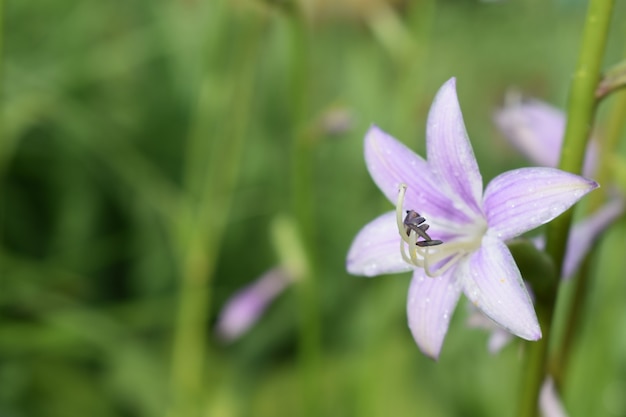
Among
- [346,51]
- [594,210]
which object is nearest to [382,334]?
[594,210]

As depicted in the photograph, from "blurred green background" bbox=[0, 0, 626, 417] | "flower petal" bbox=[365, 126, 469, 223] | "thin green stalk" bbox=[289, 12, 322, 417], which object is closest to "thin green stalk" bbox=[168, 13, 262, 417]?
"blurred green background" bbox=[0, 0, 626, 417]

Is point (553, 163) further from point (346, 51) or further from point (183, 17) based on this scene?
point (346, 51)

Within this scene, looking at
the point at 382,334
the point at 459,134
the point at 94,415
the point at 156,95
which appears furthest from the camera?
the point at 156,95

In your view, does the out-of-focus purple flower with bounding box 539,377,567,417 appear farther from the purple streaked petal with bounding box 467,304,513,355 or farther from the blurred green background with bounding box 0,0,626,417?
the blurred green background with bounding box 0,0,626,417

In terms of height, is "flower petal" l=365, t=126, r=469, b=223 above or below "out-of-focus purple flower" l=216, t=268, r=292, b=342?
below

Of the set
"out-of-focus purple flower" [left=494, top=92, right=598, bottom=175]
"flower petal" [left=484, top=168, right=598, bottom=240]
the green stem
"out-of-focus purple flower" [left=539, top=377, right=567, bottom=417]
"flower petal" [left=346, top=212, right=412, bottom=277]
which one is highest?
"flower petal" [left=346, top=212, right=412, bottom=277]

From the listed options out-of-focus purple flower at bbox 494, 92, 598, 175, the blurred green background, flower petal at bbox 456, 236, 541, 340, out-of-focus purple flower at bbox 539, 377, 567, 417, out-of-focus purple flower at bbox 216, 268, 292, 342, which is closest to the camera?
flower petal at bbox 456, 236, 541, 340

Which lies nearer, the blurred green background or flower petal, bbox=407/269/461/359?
flower petal, bbox=407/269/461/359

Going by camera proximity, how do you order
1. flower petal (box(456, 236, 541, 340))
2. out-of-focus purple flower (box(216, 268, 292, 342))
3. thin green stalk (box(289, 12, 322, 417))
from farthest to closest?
1. out-of-focus purple flower (box(216, 268, 292, 342))
2. thin green stalk (box(289, 12, 322, 417))
3. flower petal (box(456, 236, 541, 340))
